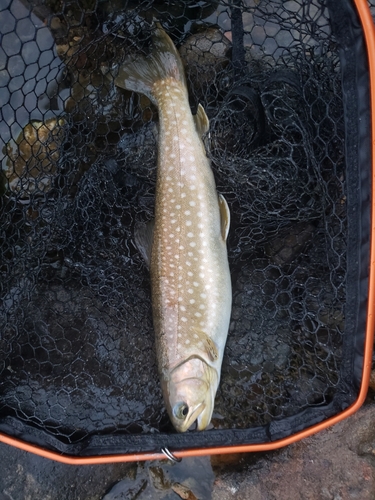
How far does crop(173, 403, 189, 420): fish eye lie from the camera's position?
216 cm

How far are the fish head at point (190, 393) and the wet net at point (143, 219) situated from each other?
0.21 metres

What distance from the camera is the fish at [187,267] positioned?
2.19 m

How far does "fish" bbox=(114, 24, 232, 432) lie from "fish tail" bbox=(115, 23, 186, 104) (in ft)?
0.23

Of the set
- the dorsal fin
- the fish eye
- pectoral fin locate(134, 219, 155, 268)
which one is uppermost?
pectoral fin locate(134, 219, 155, 268)

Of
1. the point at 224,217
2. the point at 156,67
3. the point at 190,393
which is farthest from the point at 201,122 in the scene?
the point at 190,393

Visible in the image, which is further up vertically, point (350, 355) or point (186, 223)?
point (186, 223)

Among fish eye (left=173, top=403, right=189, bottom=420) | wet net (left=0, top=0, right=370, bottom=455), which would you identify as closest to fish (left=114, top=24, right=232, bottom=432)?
fish eye (left=173, top=403, right=189, bottom=420)

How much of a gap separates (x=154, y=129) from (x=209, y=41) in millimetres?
654

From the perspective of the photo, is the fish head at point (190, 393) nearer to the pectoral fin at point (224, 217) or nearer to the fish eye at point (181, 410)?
the fish eye at point (181, 410)

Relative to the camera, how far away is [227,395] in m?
2.66

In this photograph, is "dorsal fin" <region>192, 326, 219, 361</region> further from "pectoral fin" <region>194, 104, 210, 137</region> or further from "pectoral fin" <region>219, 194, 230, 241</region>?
"pectoral fin" <region>194, 104, 210, 137</region>

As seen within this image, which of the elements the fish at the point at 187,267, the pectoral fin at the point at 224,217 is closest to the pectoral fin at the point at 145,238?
the fish at the point at 187,267

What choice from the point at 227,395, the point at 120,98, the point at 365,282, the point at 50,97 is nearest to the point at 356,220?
the point at 365,282

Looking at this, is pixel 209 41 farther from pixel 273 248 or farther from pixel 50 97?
pixel 273 248
